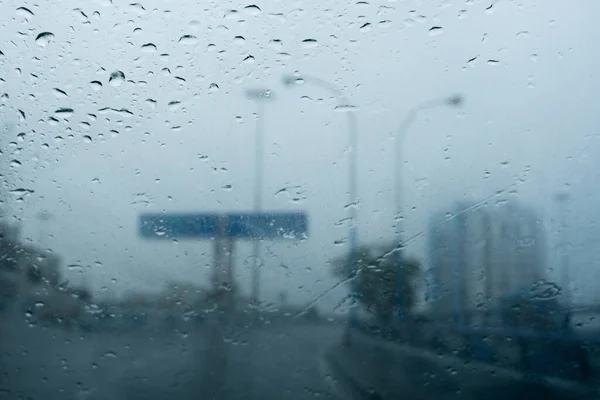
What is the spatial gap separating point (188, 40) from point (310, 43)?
0.69m

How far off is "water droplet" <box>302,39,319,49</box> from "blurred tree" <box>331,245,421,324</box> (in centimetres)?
116

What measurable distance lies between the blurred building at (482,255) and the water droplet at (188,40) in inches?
66.2

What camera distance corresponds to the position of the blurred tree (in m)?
3.99

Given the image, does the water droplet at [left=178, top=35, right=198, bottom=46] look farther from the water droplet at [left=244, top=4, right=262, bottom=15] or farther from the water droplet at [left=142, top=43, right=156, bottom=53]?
the water droplet at [left=244, top=4, right=262, bottom=15]

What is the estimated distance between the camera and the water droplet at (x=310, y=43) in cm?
425

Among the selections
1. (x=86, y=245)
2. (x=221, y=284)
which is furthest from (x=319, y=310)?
(x=86, y=245)

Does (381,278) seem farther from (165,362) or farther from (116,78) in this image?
(116,78)

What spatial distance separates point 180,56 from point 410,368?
2.12 m

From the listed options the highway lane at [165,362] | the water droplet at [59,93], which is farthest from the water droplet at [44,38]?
the highway lane at [165,362]

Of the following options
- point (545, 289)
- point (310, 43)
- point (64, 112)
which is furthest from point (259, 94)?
point (545, 289)

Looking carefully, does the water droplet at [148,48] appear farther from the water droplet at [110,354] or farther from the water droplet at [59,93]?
the water droplet at [110,354]

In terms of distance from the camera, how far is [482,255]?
166 inches

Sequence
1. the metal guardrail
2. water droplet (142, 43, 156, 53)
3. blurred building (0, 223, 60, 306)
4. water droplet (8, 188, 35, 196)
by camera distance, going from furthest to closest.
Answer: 1. water droplet (142, 43, 156, 53)
2. water droplet (8, 188, 35, 196)
3. blurred building (0, 223, 60, 306)
4. the metal guardrail

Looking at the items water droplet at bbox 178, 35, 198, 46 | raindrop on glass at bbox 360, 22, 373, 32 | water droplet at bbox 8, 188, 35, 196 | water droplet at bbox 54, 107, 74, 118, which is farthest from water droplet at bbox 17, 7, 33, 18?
raindrop on glass at bbox 360, 22, 373, 32
